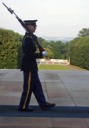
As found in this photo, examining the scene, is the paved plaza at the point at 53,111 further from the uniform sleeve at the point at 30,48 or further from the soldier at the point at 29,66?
the uniform sleeve at the point at 30,48

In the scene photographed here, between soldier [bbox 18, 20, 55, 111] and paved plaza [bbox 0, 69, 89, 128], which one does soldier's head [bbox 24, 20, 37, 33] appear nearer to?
soldier [bbox 18, 20, 55, 111]

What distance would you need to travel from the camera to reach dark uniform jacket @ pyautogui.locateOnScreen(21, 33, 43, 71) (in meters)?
6.53

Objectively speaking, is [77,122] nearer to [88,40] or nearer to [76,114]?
[76,114]

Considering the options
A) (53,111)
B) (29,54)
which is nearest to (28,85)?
(29,54)

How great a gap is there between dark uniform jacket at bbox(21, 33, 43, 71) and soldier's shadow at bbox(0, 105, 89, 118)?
718 millimetres

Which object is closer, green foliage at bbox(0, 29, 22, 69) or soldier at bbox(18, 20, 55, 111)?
soldier at bbox(18, 20, 55, 111)

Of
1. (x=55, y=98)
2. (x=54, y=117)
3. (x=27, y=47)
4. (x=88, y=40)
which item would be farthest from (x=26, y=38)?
(x=88, y=40)

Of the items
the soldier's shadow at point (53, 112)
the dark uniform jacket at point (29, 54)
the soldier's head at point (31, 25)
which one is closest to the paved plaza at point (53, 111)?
the soldier's shadow at point (53, 112)

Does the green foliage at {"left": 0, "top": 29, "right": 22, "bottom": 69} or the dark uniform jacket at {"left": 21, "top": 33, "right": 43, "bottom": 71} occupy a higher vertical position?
the dark uniform jacket at {"left": 21, "top": 33, "right": 43, "bottom": 71}

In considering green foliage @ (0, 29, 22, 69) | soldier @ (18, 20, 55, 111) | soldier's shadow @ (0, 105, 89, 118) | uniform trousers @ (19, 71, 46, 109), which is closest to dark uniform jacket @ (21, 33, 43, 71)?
soldier @ (18, 20, 55, 111)

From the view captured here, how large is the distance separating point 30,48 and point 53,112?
3.75ft

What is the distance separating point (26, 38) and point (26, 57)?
0.31 metres

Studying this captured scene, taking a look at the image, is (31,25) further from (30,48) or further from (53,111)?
(53,111)

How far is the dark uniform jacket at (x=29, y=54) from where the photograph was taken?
6.53 m
